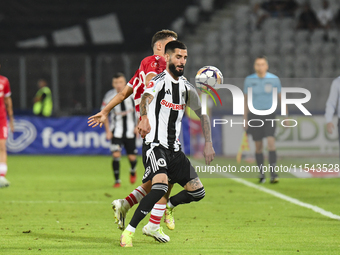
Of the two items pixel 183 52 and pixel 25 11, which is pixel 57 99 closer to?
pixel 25 11

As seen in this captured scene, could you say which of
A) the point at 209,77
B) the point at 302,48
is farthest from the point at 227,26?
the point at 209,77

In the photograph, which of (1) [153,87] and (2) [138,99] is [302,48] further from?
(1) [153,87]

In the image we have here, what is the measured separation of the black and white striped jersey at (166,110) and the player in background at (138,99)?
1.06 ft

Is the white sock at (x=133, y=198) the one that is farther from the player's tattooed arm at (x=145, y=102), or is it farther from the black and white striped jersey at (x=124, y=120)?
the black and white striped jersey at (x=124, y=120)

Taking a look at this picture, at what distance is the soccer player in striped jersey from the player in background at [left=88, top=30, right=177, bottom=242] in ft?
0.51

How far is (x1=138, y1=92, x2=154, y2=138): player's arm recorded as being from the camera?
477 centimetres

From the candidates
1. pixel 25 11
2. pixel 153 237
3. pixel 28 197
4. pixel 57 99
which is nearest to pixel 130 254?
pixel 153 237

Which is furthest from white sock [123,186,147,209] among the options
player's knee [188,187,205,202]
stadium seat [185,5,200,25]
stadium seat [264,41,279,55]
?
stadium seat [185,5,200,25]

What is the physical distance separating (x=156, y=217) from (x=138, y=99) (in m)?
1.19

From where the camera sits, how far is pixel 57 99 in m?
20.6

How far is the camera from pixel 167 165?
5133 millimetres

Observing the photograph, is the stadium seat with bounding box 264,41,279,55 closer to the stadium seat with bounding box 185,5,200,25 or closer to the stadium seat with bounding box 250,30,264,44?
the stadium seat with bounding box 250,30,264,44

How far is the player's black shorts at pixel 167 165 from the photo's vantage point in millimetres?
5047

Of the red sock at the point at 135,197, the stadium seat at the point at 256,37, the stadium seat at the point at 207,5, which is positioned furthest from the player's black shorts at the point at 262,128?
the stadium seat at the point at 207,5
